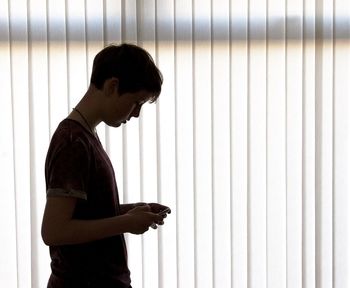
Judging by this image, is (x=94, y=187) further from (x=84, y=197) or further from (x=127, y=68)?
(x=127, y=68)

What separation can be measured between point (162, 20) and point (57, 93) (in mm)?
466

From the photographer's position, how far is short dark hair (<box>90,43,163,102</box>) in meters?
1.16

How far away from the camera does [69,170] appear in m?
1.11

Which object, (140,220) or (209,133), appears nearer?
(140,220)

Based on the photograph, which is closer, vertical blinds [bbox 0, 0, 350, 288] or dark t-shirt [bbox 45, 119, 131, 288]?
dark t-shirt [bbox 45, 119, 131, 288]

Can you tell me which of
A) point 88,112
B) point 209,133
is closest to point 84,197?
point 88,112

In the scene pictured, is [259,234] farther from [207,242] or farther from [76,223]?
[76,223]

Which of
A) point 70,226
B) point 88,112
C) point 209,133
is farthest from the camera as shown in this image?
point 209,133

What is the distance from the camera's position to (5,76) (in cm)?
201

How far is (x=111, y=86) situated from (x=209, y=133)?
0.94 m

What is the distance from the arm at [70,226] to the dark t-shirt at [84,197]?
0.02 m

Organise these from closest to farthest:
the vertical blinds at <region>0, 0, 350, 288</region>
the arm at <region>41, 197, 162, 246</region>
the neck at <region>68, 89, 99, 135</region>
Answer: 1. the arm at <region>41, 197, 162, 246</region>
2. the neck at <region>68, 89, 99, 135</region>
3. the vertical blinds at <region>0, 0, 350, 288</region>

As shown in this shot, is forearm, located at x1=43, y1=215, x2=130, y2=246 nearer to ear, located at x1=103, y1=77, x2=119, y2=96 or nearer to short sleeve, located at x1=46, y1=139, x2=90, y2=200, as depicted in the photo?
short sleeve, located at x1=46, y1=139, x2=90, y2=200

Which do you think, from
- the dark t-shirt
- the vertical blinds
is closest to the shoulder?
the dark t-shirt
